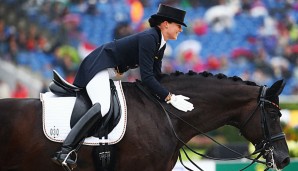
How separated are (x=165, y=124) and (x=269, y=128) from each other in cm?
104

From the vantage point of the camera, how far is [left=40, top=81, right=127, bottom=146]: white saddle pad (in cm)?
591

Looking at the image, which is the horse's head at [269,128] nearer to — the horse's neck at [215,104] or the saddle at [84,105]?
the horse's neck at [215,104]

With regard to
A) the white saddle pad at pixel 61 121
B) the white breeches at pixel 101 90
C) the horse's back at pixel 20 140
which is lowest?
the horse's back at pixel 20 140

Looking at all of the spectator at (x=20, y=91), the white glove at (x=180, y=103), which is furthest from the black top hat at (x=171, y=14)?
the spectator at (x=20, y=91)

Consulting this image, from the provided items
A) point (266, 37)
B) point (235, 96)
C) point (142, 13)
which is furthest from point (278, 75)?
point (235, 96)

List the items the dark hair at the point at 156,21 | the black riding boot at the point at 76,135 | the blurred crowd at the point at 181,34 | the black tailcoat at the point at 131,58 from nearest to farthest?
the black riding boot at the point at 76,135, the black tailcoat at the point at 131,58, the dark hair at the point at 156,21, the blurred crowd at the point at 181,34

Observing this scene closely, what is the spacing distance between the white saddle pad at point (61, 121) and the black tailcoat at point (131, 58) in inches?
10.9

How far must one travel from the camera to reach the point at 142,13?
16359mm

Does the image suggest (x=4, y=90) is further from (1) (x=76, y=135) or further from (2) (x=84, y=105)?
(1) (x=76, y=135)

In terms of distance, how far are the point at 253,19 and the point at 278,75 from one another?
6.25ft

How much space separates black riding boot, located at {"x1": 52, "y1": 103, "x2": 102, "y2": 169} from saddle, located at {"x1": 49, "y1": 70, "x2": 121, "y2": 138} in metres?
0.10

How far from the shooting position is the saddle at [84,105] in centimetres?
Answer: 594

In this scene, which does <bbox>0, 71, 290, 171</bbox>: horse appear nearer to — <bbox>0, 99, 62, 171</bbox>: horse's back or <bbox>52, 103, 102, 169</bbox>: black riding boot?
<bbox>0, 99, 62, 171</bbox>: horse's back

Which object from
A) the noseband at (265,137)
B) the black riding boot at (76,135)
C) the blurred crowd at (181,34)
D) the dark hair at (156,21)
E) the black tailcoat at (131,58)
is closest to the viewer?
the black riding boot at (76,135)
